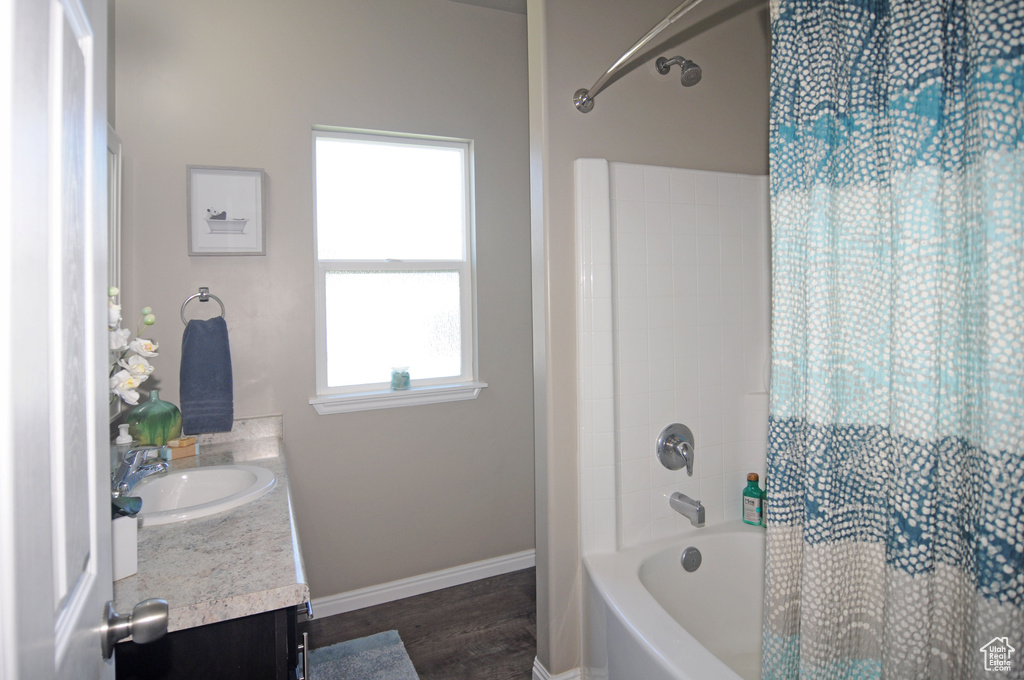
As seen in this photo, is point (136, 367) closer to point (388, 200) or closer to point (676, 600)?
point (388, 200)

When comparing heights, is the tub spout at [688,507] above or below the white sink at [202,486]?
below

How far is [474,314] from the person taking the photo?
9.08 ft

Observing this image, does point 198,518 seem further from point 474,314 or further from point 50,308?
point 474,314

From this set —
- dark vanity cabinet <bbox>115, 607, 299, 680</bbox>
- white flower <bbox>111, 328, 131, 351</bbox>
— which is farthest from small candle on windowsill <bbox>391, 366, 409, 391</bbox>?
dark vanity cabinet <bbox>115, 607, 299, 680</bbox>

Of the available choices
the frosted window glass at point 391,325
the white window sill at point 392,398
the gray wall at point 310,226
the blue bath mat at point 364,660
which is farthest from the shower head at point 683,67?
the blue bath mat at point 364,660

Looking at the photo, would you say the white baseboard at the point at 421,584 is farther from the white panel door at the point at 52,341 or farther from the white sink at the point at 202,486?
the white panel door at the point at 52,341

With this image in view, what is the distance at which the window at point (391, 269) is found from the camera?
2518 mm

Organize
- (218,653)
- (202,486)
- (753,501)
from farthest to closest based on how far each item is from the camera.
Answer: (753,501), (202,486), (218,653)

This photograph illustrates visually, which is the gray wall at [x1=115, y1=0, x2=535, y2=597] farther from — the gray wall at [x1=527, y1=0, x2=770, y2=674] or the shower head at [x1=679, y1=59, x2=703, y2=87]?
the shower head at [x1=679, y1=59, x2=703, y2=87]

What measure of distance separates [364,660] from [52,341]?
2.08 m

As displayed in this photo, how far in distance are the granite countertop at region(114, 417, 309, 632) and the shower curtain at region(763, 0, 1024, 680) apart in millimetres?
1176

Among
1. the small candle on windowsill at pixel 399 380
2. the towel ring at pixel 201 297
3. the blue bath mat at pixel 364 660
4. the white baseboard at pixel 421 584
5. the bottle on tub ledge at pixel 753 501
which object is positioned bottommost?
the blue bath mat at pixel 364 660

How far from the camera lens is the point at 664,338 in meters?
1.94

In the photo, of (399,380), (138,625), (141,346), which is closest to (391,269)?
(399,380)
